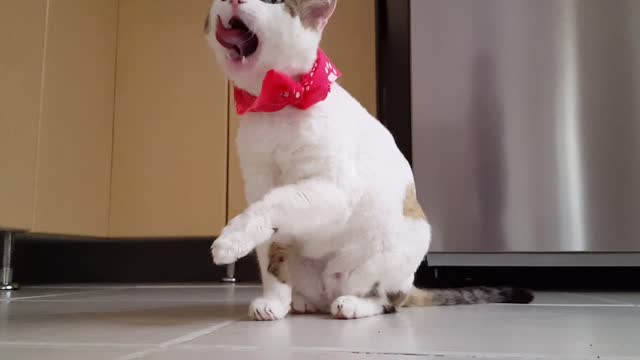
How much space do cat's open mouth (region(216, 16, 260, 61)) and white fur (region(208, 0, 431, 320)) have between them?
2 centimetres

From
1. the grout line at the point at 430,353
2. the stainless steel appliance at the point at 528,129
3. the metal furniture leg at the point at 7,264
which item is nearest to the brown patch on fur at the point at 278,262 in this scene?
the grout line at the point at 430,353

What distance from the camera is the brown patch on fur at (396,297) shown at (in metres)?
1.07

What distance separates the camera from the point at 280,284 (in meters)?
0.99

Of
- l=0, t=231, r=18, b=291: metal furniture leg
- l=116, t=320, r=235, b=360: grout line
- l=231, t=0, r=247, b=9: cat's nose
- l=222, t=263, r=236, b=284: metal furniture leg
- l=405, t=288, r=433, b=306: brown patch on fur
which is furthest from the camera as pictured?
l=222, t=263, r=236, b=284: metal furniture leg

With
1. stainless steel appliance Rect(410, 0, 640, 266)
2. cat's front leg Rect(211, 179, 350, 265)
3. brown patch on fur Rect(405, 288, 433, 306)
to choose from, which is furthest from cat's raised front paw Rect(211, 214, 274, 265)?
stainless steel appliance Rect(410, 0, 640, 266)

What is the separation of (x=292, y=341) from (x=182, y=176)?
139cm

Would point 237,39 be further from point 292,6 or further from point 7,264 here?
point 7,264

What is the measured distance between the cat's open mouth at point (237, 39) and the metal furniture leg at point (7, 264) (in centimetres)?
116

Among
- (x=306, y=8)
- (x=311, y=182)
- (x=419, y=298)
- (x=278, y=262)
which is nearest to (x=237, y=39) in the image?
(x=306, y=8)

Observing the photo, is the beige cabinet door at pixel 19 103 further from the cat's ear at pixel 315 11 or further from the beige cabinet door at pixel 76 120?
the cat's ear at pixel 315 11

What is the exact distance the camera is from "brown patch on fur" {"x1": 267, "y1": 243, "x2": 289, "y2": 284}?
99cm

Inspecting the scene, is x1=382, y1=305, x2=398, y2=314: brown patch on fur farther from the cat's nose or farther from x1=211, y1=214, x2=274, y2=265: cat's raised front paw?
the cat's nose

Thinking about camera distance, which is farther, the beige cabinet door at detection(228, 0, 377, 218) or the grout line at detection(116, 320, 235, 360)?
the beige cabinet door at detection(228, 0, 377, 218)

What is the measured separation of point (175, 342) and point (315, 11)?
1.73ft
